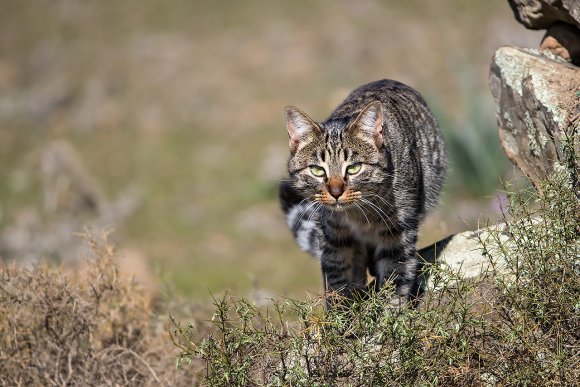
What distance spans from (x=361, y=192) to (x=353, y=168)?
134mm

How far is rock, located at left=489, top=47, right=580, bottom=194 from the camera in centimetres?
388

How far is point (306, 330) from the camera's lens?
10.3 feet

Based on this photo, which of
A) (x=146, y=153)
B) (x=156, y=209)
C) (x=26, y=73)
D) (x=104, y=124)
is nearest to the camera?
(x=156, y=209)

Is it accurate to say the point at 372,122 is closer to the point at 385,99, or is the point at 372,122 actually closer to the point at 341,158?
the point at 341,158

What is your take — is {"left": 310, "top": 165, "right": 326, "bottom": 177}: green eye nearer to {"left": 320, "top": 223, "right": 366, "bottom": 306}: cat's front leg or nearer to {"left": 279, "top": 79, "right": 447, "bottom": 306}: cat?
{"left": 279, "top": 79, "right": 447, "bottom": 306}: cat

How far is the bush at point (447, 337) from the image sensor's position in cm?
311

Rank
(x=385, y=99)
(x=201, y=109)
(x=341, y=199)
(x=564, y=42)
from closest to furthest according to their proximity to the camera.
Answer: (x=341, y=199) < (x=564, y=42) < (x=385, y=99) < (x=201, y=109)

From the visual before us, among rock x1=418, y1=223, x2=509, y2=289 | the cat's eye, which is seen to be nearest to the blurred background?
rock x1=418, y1=223, x2=509, y2=289

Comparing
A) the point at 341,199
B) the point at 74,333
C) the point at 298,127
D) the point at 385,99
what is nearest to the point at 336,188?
the point at 341,199

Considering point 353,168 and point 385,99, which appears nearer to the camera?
point 353,168

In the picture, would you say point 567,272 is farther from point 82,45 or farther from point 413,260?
point 82,45

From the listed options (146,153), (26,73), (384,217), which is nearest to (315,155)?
(384,217)

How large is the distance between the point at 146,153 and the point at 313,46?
132 inches

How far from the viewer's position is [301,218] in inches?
185
